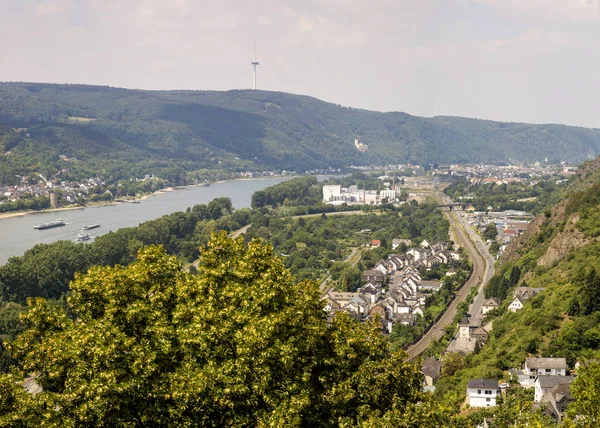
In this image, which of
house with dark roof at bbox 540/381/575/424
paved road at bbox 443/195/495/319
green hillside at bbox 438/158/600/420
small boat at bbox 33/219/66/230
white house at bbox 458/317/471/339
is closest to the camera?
house with dark roof at bbox 540/381/575/424

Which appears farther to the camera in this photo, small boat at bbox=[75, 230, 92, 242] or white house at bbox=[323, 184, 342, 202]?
white house at bbox=[323, 184, 342, 202]

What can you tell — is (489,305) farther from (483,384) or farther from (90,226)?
(90,226)

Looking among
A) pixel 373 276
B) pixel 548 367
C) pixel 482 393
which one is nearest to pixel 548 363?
pixel 548 367

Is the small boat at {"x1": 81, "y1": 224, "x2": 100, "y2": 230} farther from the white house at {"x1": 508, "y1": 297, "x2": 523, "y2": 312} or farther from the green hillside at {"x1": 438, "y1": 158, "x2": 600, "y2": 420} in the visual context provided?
the white house at {"x1": 508, "y1": 297, "x2": 523, "y2": 312}

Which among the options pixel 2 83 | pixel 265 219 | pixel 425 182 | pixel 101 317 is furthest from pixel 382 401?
pixel 2 83

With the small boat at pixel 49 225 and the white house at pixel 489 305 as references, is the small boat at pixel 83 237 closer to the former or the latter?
the small boat at pixel 49 225

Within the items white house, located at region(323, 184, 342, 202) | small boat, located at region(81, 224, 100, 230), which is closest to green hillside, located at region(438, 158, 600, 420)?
small boat, located at region(81, 224, 100, 230)
